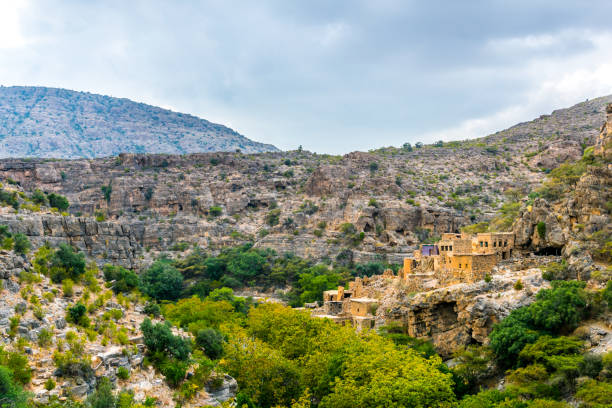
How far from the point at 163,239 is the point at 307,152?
58.4 meters

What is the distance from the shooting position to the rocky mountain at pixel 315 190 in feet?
342

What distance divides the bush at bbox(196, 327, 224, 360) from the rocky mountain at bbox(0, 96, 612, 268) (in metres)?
59.3

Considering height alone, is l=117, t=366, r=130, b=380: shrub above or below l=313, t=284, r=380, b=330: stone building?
above

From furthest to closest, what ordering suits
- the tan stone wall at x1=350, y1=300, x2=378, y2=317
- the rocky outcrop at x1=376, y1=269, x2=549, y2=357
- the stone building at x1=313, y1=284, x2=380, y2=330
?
the tan stone wall at x1=350, y1=300, x2=378, y2=317, the stone building at x1=313, y1=284, x2=380, y2=330, the rocky outcrop at x1=376, y1=269, x2=549, y2=357

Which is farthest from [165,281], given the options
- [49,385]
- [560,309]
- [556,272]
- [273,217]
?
[49,385]

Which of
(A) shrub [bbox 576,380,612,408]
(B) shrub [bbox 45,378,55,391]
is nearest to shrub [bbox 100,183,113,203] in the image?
(B) shrub [bbox 45,378,55,391]

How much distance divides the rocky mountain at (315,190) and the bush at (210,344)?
194 feet

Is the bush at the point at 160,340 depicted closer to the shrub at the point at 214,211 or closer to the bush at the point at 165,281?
the bush at the point at 165,281

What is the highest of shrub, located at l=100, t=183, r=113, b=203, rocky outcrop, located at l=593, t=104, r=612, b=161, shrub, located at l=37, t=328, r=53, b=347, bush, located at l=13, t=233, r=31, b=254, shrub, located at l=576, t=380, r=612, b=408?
rocky outcrop, located at l=593, t=104, r=612, b=161

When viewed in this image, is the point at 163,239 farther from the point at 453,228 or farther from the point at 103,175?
the point at 453,228

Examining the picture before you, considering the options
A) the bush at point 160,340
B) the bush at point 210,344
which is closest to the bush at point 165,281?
the bush at point 210,344

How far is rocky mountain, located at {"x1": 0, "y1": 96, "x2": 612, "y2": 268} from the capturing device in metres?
104

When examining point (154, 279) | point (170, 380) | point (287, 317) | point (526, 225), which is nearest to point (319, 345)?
point (287, 317)

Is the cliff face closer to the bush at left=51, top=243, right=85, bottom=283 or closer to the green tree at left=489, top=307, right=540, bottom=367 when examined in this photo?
the green tree at left=489, top=307, right=540, bottom=367
